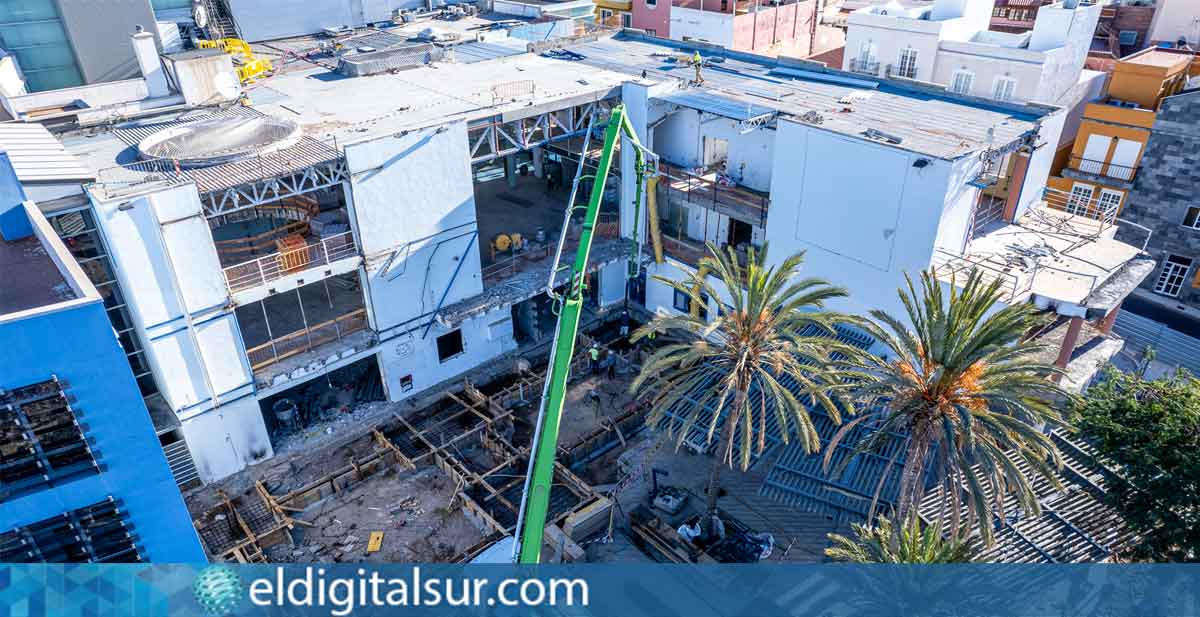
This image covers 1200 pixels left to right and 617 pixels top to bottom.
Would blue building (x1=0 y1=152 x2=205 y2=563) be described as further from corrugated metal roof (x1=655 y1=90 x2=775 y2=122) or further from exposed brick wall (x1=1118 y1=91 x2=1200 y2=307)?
exposed brick wall (x1=1118 y1=91 x2=1200 y2=307)

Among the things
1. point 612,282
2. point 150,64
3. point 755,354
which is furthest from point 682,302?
point 150,64

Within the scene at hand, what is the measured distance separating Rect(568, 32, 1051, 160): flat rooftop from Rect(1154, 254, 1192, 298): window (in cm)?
1895

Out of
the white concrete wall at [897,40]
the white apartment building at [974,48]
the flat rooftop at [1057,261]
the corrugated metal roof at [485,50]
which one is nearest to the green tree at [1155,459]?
the flat rooftop at [1057,261]

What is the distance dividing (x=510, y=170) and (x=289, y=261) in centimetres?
1753

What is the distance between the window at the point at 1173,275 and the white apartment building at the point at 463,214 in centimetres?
1385

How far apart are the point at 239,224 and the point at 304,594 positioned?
1873cm

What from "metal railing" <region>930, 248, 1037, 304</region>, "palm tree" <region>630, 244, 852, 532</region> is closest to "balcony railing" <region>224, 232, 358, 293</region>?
"palm tree" <region>630, 244, 852, 532</region>

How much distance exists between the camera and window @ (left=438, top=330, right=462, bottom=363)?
34812mm

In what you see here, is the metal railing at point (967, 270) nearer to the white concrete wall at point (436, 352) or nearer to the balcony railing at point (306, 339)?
the white concrete wall at point (436, 352)

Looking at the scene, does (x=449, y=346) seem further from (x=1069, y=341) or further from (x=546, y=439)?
(x=1069, y=341)

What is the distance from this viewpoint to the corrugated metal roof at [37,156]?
2342 cm

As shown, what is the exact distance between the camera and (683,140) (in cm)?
3812

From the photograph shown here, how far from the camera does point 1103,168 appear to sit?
43375 mm

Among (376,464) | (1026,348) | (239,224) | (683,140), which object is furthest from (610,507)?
(239,224)
